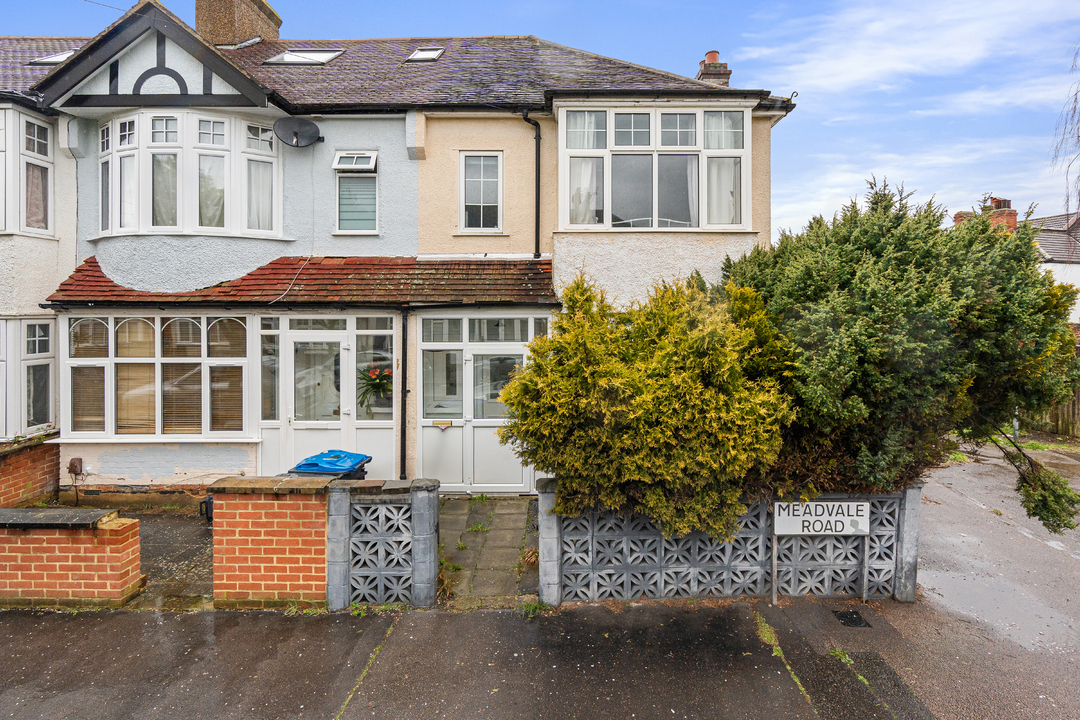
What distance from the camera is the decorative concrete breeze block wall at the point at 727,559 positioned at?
5.20 meters

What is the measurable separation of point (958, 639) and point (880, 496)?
1.24 m

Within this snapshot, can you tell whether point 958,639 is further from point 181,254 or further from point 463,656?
point 181,254

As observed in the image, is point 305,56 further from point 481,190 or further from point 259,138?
point 481,190

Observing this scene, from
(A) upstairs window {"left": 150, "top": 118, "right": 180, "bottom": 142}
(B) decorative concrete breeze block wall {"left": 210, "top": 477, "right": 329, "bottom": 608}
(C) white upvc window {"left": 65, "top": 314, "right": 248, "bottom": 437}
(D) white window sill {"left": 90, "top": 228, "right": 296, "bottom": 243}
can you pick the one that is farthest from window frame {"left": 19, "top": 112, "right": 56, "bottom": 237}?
(B) decorative concrete breeze block wall {"left": 210, "top": 477, "right": 329, "bottom": 608}

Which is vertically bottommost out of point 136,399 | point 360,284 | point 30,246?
point 136,399

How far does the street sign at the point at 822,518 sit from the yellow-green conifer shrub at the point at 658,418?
47cm

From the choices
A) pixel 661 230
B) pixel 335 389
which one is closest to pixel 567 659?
pixel 335 389

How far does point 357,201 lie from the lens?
9.43 meters

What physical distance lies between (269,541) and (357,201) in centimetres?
606

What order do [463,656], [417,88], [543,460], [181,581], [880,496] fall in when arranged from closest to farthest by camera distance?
1. [463,656]
2. [543,460]
3. [880,496]
4. [181,581]
5. [417,88]

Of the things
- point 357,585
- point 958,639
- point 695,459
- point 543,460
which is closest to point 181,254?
point 357,585

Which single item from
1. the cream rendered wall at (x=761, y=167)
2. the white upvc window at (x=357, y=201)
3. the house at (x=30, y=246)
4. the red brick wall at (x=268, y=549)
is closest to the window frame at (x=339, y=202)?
the white upvc window at (x=357, y=201)

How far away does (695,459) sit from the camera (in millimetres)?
4715

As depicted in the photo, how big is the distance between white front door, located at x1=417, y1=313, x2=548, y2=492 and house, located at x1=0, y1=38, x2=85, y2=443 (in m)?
5.90
